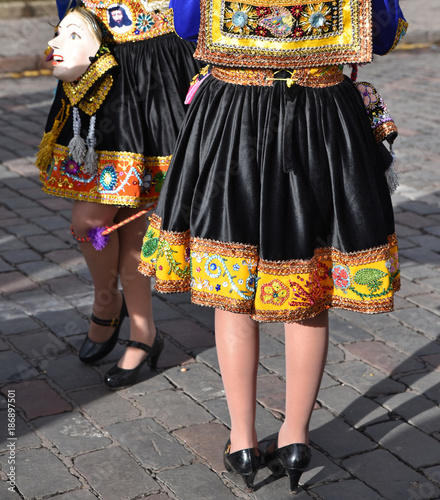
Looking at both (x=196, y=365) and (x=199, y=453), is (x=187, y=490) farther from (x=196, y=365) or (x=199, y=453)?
(x=196, y=365)

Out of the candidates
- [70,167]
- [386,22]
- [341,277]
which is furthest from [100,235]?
[386,22]

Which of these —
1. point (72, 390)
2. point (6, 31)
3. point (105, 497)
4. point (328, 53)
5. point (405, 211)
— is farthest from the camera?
point (6, 31)

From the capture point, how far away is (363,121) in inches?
95.3

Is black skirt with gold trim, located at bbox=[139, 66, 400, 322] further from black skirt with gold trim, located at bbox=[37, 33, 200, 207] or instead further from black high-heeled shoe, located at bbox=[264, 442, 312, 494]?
black skirt with gold trim, located at bbox=[37, 33, 200, 207]

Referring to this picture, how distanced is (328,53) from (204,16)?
0.38m

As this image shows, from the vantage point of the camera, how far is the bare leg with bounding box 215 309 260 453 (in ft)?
8.13

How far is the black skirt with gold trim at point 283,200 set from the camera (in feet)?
7.59

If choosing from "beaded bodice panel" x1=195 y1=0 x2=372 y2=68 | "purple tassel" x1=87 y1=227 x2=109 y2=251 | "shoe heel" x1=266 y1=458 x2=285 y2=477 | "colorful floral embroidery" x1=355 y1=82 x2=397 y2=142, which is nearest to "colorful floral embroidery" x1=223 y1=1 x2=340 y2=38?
"beaded bodice panel" x1=195 y1=0 x2=372 y2=68

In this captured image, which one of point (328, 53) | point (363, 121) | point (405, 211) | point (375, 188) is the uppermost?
point (328, 53)

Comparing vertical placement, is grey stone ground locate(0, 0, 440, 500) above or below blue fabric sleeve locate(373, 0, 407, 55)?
below

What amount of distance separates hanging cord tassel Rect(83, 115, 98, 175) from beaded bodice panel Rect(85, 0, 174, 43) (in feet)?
1.05

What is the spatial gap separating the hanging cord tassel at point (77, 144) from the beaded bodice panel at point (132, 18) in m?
0.31

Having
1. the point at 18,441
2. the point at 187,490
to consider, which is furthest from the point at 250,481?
the point at 18,441

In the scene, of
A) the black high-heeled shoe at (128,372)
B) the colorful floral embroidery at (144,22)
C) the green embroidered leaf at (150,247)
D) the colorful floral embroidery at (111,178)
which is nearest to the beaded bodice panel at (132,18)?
the colorful floral embroidery at (144,22)
